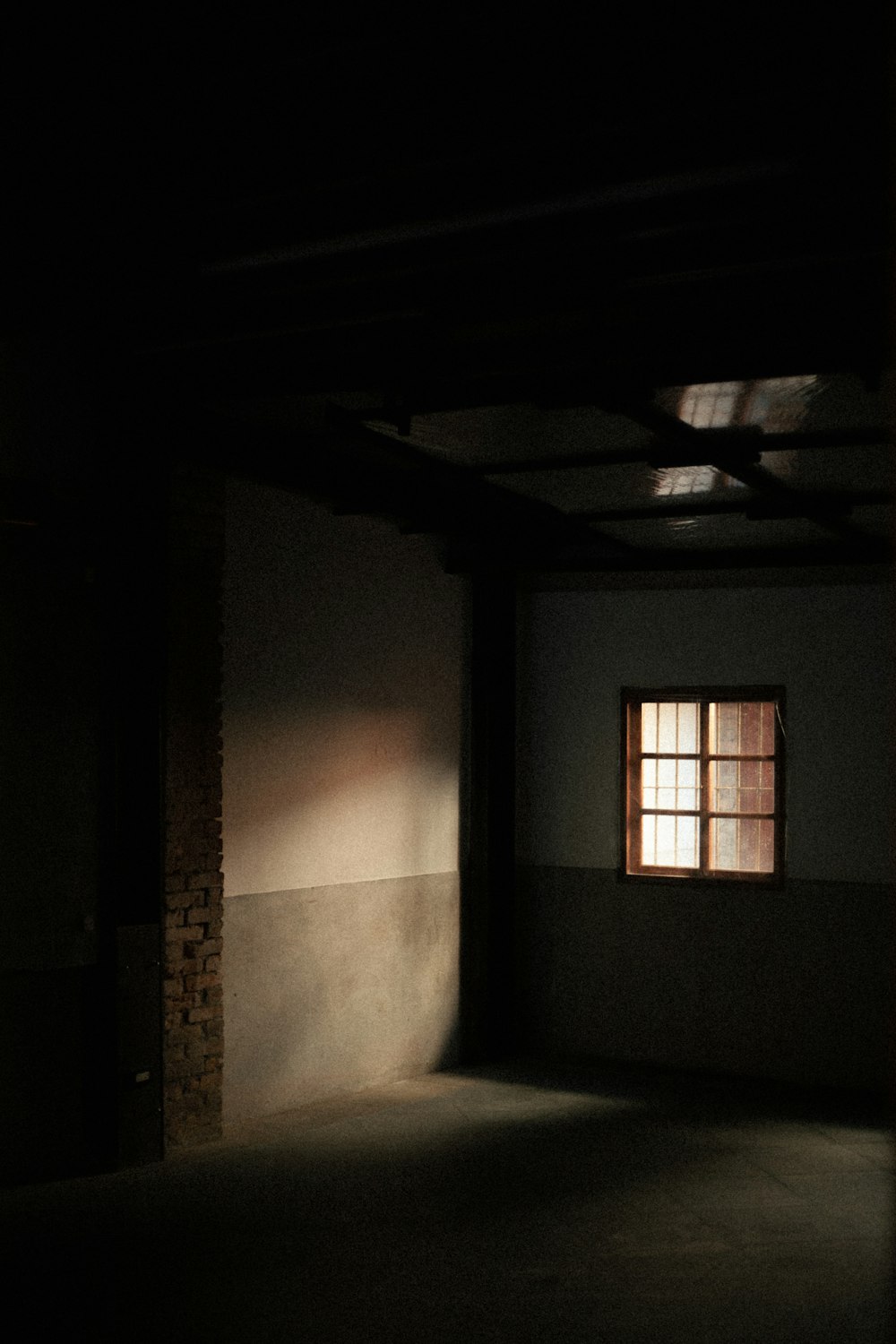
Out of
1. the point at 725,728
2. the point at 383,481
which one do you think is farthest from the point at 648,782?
the point at 383,481

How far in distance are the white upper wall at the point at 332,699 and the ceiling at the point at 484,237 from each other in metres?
0.91

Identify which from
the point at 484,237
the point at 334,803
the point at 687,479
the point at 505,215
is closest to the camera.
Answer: the point at 505,215

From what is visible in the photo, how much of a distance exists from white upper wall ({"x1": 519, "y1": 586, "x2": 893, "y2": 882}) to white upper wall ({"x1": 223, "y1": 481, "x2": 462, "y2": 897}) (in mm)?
766

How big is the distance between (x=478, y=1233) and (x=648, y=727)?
4432 mm

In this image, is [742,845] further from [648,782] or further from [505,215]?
[505,215]

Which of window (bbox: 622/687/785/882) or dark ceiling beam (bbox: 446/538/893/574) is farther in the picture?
window (bbox: 622/687/785/882)

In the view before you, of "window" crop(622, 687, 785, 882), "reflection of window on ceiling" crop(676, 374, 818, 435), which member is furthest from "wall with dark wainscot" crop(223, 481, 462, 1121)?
"reflection of window on ceiling" crop(676, 374, 818, 435)

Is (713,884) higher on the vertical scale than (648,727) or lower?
→ lower

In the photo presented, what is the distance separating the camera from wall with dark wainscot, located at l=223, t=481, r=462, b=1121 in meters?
7.18

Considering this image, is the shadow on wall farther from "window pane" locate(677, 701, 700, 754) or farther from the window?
"window pane" locate(677, 701, 700, 754)

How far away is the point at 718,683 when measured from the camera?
896 cm

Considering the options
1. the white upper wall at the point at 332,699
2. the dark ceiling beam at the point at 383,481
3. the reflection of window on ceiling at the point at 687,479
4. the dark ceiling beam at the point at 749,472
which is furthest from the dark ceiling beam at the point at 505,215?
the white upper wall at the point at 332,699

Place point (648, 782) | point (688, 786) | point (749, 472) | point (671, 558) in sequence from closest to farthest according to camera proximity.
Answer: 1. point (749, 472)
2. point (671, 558)
3. point (688, 786)
4. point (648, 782)

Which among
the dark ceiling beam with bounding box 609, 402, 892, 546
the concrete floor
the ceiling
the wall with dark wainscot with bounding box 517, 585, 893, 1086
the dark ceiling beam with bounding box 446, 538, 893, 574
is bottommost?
the concrete floor
